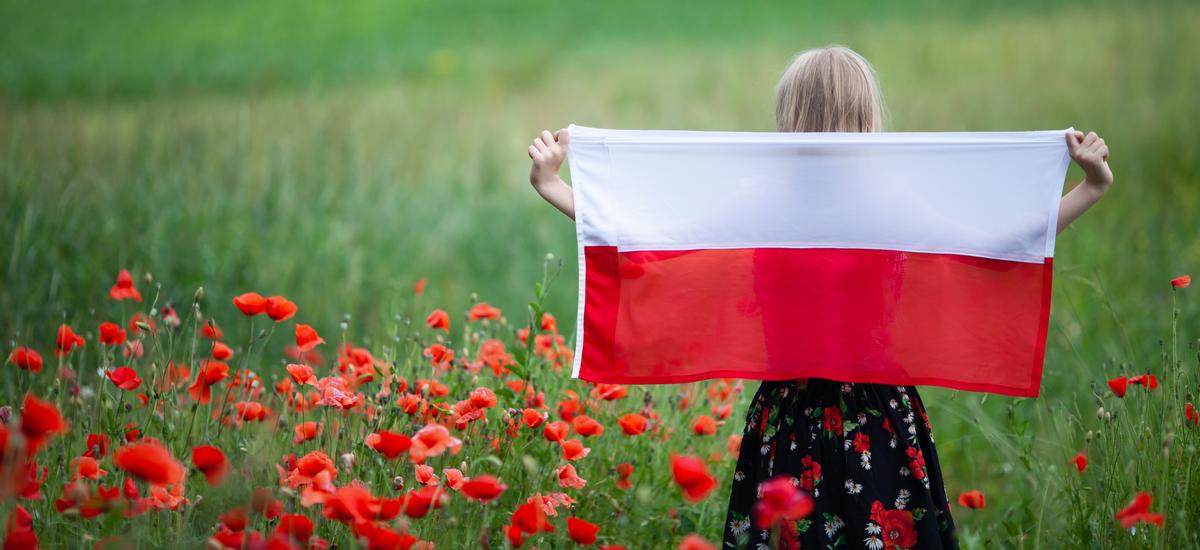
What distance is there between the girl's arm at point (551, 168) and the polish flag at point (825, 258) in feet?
0.11

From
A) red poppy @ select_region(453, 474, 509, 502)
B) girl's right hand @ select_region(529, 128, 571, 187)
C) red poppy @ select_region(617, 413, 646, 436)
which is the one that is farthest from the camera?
red poppy @ select_region(617, 413, 646, 436)

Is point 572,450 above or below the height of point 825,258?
below

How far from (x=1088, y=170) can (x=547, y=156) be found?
1324 millimetres

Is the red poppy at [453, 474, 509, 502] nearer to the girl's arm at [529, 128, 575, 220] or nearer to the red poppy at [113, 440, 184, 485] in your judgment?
the red poppy at [113, 440, 184, 485]

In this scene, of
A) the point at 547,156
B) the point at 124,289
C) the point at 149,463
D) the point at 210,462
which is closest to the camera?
the point at 149,463

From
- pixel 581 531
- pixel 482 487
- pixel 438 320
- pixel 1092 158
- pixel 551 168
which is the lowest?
pixel 581 531

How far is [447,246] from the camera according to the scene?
6.79 m

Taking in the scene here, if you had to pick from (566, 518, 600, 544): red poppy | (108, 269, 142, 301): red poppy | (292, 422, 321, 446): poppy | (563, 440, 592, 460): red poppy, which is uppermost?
(108, 269, 142, 301): red poppy

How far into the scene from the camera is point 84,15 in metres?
12.4

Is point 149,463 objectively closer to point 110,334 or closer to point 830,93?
point 110,334

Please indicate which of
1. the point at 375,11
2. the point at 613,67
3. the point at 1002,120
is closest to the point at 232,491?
the point at 1002,120

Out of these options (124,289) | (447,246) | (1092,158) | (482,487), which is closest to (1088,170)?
(1092,158)

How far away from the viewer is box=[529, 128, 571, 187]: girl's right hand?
2428 mm

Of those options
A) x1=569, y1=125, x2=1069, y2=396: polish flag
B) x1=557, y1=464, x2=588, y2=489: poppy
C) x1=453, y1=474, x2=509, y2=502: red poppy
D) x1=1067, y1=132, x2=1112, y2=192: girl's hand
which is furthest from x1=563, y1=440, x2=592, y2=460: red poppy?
x1=1067, y1=132, x2=1112, y2=192: girl's hand
